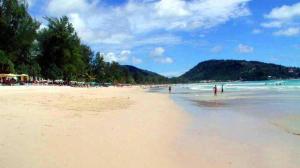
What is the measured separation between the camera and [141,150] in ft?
31.1

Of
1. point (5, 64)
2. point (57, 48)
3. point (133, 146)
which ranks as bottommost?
point (133, 146)

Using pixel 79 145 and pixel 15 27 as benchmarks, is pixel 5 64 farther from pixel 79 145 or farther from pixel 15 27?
pixel 79 145

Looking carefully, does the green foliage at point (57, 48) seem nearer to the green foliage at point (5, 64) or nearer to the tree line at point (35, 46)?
the tree line at point (35, 46)

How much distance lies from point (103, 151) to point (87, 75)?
121080 mm

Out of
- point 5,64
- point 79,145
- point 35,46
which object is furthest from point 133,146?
point 35,46

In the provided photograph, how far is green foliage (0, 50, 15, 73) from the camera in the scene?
66562 mm

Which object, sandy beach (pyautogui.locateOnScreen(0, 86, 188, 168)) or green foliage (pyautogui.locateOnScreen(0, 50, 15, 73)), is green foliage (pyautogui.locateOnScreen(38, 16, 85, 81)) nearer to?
green foliage (pyautogui.locateOnScreen(0, 50, 15, 73))

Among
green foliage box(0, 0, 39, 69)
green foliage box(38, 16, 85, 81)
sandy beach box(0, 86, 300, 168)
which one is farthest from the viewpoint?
green foliage box(38, 16, 85, 81)

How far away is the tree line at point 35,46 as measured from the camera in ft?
228

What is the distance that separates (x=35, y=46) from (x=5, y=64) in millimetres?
12975

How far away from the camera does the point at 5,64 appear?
228 feet

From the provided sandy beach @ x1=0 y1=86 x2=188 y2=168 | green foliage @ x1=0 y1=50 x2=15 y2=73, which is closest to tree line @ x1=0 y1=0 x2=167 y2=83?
green foliage @ x1=0 y1=50 x2=15 y2=73

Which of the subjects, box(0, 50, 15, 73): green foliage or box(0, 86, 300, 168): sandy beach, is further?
box(0, 50, 15, 73): green foliage

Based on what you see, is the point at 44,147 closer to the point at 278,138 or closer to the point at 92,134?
the point at 92,134
